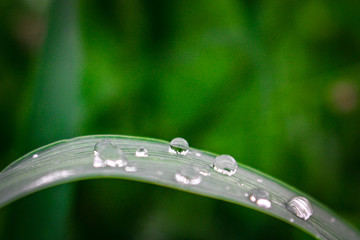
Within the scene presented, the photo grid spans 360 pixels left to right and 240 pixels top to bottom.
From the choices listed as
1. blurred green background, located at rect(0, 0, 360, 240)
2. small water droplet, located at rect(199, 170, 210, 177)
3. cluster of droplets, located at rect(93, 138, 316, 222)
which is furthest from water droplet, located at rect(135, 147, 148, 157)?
blurred green background, located at rect(0, 0, 360, 240)

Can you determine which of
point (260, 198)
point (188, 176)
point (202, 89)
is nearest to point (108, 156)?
point (188, 176)

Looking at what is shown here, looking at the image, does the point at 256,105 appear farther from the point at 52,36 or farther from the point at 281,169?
the point at 52,36

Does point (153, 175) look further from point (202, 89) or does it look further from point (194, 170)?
point (202, 89)

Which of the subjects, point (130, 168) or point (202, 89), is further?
point (202, 89)

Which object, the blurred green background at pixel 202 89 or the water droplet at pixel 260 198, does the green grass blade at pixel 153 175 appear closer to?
the water droplet at pixel 260 198

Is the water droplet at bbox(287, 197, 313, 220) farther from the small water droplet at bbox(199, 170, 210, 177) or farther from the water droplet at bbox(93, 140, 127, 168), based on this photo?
the water droplet at bbox(93, 140, 127, 168)

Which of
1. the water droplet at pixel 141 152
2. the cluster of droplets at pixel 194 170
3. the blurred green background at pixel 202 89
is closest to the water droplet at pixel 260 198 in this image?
the cluster of droplets at pixel 194 170
